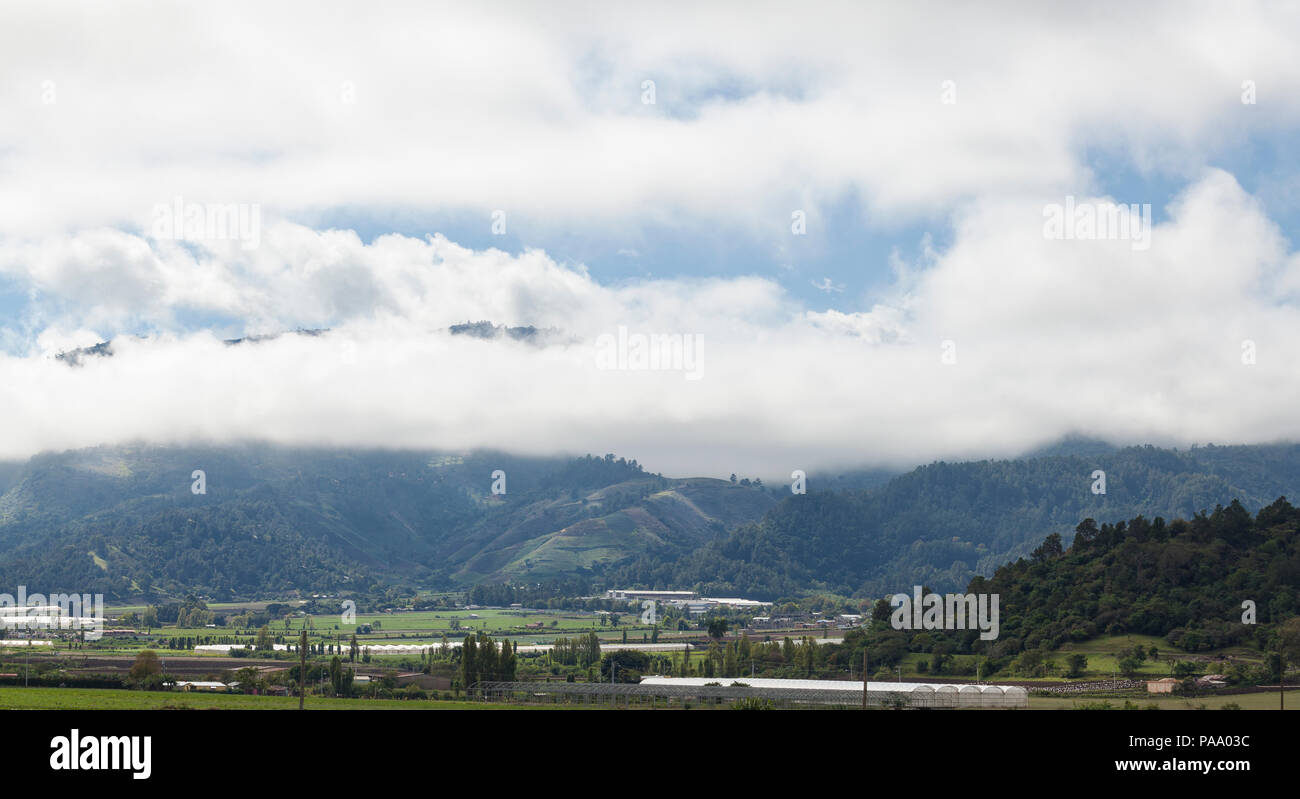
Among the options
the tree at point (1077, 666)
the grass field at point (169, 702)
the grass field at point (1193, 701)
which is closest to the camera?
the grass field at point (169, 702)

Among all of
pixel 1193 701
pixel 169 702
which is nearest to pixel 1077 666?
pixel 1193 701

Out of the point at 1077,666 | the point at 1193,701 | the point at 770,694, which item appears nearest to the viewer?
the point at 1193,701

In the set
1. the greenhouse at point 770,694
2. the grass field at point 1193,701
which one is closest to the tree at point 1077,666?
the grass field at point 1193,701

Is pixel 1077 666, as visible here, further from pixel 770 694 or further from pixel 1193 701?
pixel 770 694

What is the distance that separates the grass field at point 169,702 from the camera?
4478 inches

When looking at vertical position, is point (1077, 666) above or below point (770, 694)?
below

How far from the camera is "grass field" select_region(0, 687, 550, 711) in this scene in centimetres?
11375

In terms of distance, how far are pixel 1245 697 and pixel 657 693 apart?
81667mm

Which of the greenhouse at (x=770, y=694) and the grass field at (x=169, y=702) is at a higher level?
the grass field at (x=169, y=702)

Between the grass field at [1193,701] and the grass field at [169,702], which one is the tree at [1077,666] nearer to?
the grass field at [1193,701]

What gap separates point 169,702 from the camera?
406 ft

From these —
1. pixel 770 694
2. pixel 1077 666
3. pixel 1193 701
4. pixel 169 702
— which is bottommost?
pixel 1077 666
